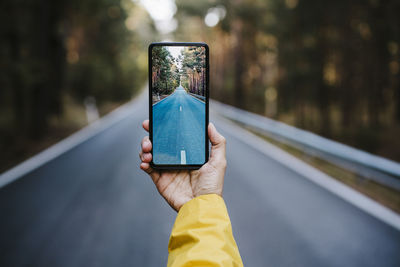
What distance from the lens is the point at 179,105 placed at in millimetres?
2705

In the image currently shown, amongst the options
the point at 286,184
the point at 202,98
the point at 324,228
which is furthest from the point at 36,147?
the point at 202,98

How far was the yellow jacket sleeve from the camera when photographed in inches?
67.7

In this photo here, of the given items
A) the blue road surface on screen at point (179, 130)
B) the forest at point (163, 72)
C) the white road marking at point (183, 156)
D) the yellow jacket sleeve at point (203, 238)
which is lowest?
the yellow jacket sleeve at point (203, 238)

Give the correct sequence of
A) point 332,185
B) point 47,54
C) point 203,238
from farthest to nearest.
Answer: point 47,54, point 332,185, point 203,238

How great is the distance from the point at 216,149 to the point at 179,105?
46cm

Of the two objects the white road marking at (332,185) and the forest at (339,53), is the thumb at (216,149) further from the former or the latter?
the forest at (339,53)

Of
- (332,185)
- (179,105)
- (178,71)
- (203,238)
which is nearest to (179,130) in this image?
(179,105)

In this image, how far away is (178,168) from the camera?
2.66 m

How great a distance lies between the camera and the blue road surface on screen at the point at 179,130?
2705 mm

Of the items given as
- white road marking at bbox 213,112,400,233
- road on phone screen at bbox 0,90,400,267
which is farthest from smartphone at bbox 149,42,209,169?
white road marking at bbox 213,112,400,233

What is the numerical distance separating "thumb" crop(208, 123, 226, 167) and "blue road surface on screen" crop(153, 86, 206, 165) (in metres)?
0.08

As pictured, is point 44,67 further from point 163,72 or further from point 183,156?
point 183,156

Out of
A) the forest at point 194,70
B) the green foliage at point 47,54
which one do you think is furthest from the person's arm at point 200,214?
the green foliage at point 47,54

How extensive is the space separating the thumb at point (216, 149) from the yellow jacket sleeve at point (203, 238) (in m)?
0.55
